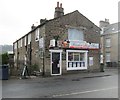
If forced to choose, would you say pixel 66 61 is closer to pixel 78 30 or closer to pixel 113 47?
pixel 78 30

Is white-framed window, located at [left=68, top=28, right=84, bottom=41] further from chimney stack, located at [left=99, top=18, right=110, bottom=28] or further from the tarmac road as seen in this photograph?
chimney stack, located at [left=99, top=18, right=110, bottom=28]

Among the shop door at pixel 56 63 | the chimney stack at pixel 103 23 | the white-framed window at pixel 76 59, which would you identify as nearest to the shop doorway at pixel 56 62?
the shop door at pixel 56 63

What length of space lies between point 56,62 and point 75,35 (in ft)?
13.5

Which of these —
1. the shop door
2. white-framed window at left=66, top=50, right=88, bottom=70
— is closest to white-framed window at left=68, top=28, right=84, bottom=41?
white-framed window at left=66, top=50, right=88, bottom=70

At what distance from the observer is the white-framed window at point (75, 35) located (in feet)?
83.2

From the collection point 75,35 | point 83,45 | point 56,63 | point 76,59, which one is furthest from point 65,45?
point 83,45

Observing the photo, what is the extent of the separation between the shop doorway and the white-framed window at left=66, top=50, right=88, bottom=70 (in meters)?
1.05

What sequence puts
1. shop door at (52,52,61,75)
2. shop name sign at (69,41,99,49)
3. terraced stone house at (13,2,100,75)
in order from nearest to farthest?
terraced stone house at (13,2,100,75) → shop door at (52,52,61,75) → shop name sign at (69,41,99,49)

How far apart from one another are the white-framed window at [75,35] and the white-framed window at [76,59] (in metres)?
1.50

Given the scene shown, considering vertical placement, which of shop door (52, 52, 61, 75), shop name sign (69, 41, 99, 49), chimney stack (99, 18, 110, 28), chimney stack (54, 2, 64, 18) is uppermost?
chimney stack (99, 18, 110, 28)

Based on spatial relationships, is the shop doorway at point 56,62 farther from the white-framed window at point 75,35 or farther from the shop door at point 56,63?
the white-framed window at point 75,35

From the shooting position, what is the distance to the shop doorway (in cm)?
2366

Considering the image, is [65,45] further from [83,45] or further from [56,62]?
[83,45]

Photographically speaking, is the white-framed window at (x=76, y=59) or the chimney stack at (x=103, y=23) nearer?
the white-framed window at (x=76, y=59)
